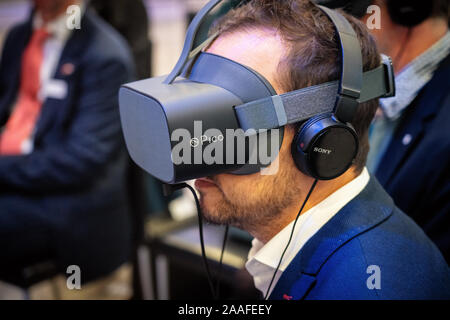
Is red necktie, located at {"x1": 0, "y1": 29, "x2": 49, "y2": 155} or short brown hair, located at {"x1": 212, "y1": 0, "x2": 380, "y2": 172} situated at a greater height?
short brown hair, located at {"x1": 212, "y1": 0, "x2": 380, "y2": 172}

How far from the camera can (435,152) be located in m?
1.10

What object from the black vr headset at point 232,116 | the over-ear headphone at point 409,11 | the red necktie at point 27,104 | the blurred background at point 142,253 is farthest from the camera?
the red necktie at point 27,104

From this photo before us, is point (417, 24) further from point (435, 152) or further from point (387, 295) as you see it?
point (387, 295)

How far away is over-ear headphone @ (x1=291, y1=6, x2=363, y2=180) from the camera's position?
2.09 feet

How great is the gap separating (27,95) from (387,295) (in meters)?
1.58

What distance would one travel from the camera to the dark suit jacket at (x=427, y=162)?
43.3 inches

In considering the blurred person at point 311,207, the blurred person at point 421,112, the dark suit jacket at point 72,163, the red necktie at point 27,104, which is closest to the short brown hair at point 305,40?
the blurred person at point 311,207

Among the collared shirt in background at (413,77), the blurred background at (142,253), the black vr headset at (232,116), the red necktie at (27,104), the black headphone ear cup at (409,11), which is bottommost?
the blurred background at (142,253)

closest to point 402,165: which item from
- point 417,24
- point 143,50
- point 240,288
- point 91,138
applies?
point 417,24

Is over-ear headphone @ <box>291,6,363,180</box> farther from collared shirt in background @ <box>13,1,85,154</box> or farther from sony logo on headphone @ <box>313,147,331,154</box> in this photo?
collared shirt in background @ <box>13,1,85,154</box>

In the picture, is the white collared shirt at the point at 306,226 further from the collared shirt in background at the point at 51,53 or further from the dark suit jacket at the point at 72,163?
the collared shirt in background at the point at 51,53

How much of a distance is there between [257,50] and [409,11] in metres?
0.61

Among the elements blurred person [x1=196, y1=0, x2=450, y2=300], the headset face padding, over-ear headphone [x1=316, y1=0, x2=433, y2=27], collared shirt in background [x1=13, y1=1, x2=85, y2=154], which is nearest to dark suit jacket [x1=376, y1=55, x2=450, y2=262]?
over-ear headphone [x1=316, y1=0, x2=433, y2=27]
